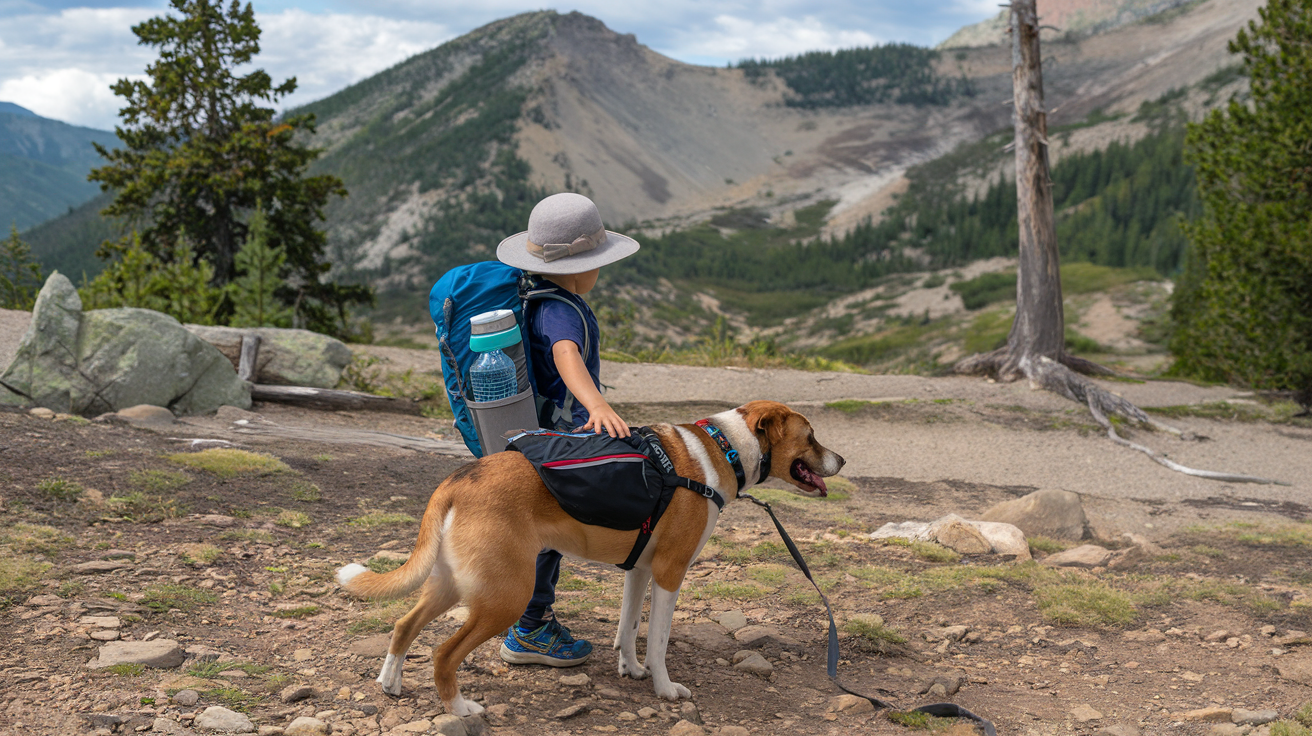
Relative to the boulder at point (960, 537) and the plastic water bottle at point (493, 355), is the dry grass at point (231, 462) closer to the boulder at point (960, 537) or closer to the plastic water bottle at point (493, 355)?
the plastic water bottle at point (493, 355)

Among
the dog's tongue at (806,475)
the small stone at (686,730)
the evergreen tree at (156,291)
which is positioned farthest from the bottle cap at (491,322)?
the evergreen tree at (156,291)

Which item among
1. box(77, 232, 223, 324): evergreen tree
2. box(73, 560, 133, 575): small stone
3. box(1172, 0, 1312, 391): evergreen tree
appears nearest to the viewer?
box(73, 560, 133, 575): small stone

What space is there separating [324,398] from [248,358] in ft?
3.61

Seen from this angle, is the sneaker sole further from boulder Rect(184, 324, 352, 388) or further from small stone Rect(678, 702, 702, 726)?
boulder Rect(184, 324, 352, 388)

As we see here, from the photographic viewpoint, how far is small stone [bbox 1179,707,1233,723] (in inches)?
154

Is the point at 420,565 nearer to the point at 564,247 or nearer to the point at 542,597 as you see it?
the point at 542,597

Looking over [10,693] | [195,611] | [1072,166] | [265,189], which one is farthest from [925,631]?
[1072,166]

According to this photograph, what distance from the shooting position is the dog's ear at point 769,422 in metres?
3.90

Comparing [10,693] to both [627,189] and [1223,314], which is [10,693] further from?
[627,189]

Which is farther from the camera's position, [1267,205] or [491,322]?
[1267,205]

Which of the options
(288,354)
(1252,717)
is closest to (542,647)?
(1252,717)

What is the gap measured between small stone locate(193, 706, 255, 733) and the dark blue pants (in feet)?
4.21

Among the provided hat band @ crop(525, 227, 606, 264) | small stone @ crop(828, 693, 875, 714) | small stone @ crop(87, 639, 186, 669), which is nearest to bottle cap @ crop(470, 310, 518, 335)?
hat band @ crop(525, 227, 606, 264)

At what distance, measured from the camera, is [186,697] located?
3.36 m
